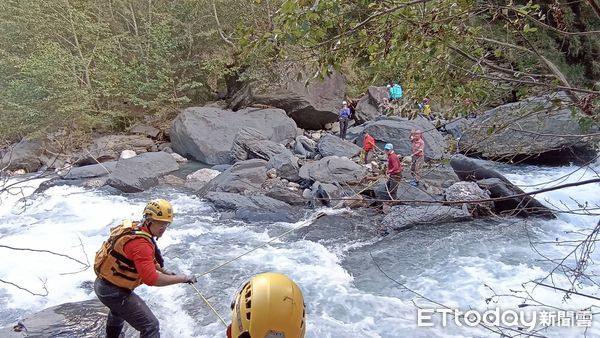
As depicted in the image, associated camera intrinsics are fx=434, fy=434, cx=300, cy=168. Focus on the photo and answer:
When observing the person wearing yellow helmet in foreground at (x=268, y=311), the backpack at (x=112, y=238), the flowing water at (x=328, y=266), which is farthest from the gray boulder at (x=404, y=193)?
the person wearing yellow helmet in foreground at (x=268, y=311)

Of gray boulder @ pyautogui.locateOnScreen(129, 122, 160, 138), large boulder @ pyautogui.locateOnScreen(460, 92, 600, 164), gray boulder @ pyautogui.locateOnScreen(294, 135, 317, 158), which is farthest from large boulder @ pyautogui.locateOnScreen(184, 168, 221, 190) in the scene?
large boulder @ pyautogui.locateOnScreen(460, 92, 600, 164)

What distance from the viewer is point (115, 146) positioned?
15172 millimetres

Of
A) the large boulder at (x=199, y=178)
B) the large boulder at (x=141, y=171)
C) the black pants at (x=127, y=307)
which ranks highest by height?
the black pants at (x=127, y=307)

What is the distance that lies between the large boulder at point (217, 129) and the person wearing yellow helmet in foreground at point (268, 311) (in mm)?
12256

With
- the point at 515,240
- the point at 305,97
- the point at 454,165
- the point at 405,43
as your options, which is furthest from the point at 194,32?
the point at 405,43

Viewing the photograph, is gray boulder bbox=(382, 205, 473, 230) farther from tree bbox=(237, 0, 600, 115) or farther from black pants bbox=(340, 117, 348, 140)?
black pants bbox=(340, 117, 348, 140)

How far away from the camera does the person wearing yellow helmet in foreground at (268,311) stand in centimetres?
154

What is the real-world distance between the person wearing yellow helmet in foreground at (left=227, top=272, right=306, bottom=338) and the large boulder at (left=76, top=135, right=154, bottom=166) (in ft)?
43.3

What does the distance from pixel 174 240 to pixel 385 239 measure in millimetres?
3760

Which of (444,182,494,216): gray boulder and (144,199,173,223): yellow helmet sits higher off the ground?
(144,199,173,223): yellow helmet

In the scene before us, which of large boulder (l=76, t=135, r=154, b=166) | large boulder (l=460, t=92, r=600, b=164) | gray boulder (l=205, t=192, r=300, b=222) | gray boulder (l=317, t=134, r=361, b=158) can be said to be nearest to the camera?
large boulder (l=460, t=92, r=600, b=164)

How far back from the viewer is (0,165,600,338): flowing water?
5.16 meters

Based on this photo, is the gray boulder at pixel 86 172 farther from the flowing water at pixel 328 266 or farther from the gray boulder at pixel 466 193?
the gray boulder at pixel 466 193

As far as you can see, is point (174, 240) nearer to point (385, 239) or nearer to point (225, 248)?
point (225, 248)
